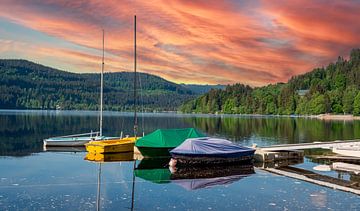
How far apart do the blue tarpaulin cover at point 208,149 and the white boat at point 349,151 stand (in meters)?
9.58

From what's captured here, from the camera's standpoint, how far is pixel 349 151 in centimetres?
3888

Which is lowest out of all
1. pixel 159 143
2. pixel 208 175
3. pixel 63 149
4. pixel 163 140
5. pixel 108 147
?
pixel 208 175

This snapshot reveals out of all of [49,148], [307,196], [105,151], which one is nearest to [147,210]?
[307,196]

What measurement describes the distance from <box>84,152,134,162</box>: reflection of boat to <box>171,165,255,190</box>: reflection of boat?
8.37 metres

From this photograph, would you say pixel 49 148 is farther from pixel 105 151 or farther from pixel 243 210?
pixel 243 210

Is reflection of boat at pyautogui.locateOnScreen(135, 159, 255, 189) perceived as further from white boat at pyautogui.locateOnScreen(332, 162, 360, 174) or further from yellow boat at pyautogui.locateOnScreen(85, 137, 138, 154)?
white boat at pyautogui.locateOnScreen(332, 162, 360, 174)

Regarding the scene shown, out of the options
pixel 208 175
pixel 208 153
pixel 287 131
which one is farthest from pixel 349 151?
pixel 287 131

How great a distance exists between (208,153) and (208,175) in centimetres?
403

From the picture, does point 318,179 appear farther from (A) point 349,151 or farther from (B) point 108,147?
(B) point 108,147

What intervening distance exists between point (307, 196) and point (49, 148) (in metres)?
35.2

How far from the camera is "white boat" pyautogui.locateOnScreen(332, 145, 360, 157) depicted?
38.4 metres

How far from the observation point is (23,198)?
69.9ft

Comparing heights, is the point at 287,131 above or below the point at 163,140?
below

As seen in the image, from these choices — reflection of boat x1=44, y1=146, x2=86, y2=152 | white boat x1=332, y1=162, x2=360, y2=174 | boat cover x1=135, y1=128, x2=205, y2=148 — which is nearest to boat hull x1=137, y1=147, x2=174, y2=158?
boat cover x1=135, y1=128, x2=205, y2=148
